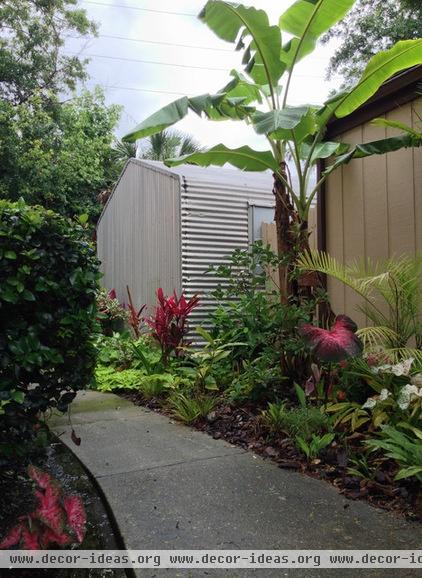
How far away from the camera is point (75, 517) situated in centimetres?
210

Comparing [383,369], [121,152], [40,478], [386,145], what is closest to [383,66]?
[386,145]

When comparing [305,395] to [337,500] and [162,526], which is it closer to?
[337,500]

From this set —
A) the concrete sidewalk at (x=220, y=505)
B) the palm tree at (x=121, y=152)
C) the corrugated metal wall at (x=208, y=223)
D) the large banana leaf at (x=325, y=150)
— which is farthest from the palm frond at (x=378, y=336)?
the palm tree at (x=121, y=152)

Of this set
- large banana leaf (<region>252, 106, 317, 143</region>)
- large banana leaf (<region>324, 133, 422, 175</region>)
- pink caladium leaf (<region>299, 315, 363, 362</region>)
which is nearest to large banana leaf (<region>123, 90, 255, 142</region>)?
large banana leaf (<region>252, 106, 317, 143</region>)

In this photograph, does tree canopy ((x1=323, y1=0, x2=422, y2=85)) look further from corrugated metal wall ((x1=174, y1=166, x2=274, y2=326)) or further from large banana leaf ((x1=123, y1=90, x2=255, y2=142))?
large banana leaf ((x1=123, y1=90, x2=255, y2=142))

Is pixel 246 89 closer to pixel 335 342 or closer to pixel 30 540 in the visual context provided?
pixel 335 342

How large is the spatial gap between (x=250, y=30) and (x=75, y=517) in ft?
13.5

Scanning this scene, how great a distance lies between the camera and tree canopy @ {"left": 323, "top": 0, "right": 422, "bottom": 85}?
13164 millimetres

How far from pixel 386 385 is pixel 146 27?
16.1 metres

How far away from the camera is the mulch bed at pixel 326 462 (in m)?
2.78

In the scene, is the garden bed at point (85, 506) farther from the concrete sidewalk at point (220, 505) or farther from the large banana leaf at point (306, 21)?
the large banana leaf at point (306, 21)

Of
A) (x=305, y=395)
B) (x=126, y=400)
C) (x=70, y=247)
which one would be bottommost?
(x=126, y=400)

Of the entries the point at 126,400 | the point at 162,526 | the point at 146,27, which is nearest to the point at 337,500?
the point at 162,526

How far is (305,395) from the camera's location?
3980 millimetres
